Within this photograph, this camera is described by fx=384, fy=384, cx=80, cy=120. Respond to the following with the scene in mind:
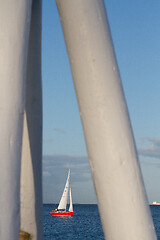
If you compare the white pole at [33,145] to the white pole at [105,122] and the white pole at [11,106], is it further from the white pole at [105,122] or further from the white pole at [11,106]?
the white pole at [11,106]

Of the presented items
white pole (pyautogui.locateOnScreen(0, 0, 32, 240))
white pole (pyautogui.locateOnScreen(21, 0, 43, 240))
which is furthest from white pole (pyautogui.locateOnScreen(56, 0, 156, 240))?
white pole (pyautogui.locateOnScreen(21, 0, 43, 240))

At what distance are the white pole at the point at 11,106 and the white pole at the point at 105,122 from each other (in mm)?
1397

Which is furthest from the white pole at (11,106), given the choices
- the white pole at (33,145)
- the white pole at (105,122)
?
the white pole at (33,145)

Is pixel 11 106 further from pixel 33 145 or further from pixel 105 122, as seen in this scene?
pixel 33 145

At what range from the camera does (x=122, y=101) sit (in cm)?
639

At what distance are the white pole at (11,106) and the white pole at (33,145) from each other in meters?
2.67

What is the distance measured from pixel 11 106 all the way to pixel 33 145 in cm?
300

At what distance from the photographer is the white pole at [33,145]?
7508 millimetres

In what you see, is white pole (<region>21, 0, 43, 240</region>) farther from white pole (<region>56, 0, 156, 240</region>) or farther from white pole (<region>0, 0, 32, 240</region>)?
white pole (<region>0, 0, 32, 240</region>)

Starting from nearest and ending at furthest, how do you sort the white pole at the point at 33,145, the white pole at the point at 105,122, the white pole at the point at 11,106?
1. the white pole at the point at 11,106
2. the white pole at the point at 105,122
3. the white pole at the point at 33,145

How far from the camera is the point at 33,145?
7.83 meters

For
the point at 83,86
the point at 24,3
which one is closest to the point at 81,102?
the point at 83,86

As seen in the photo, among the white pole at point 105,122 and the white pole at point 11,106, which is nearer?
the white pole at point 11,106

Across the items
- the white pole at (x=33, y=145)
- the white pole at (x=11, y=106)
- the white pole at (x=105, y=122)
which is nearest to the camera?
the white pole at (x=11, y=106)
